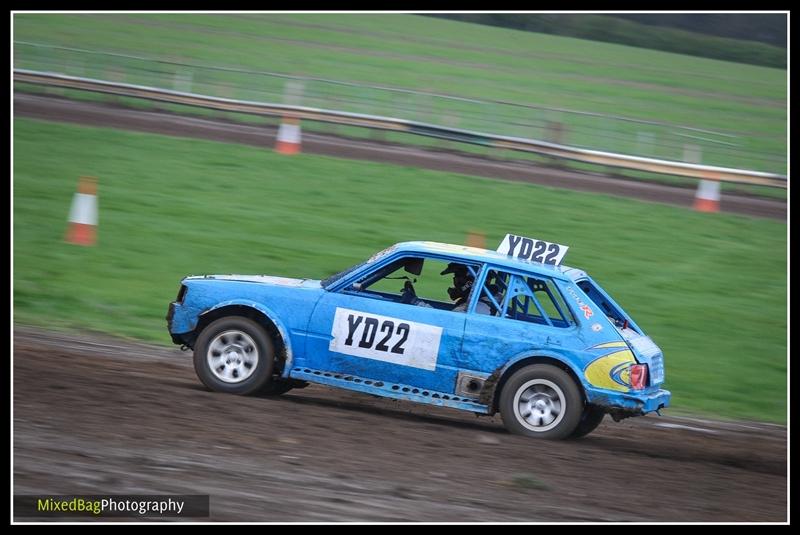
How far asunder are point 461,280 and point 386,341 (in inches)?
38.4

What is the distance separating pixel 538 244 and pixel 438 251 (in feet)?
2.94

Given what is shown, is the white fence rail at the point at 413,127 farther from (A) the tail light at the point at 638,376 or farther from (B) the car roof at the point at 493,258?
(A) the tail light at the point at 638,376

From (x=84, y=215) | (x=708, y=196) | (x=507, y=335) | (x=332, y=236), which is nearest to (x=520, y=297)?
(x=507, y=335)

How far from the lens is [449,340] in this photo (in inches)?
318

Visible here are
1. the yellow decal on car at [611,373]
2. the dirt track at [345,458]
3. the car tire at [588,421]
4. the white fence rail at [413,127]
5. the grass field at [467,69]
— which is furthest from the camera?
the grass field at [467,69]

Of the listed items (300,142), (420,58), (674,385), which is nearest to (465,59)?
(420,58)

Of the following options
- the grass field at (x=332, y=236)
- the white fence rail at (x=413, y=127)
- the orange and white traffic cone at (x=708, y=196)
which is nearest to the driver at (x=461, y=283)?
the grass field at (x=332, y=236)

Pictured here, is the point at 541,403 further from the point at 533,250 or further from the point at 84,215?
the point at 84,215

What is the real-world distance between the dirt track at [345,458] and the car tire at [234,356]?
0.15 meters

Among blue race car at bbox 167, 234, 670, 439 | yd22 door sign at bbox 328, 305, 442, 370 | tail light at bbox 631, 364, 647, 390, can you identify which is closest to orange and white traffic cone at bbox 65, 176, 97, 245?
blue race car at bbox 167, 234, 670, 439

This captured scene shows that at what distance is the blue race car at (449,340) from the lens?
26.2ft

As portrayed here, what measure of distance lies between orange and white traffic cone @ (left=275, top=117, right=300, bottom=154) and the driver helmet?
11.8m

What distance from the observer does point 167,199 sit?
52.4ft

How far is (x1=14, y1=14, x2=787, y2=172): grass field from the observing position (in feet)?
81.0
